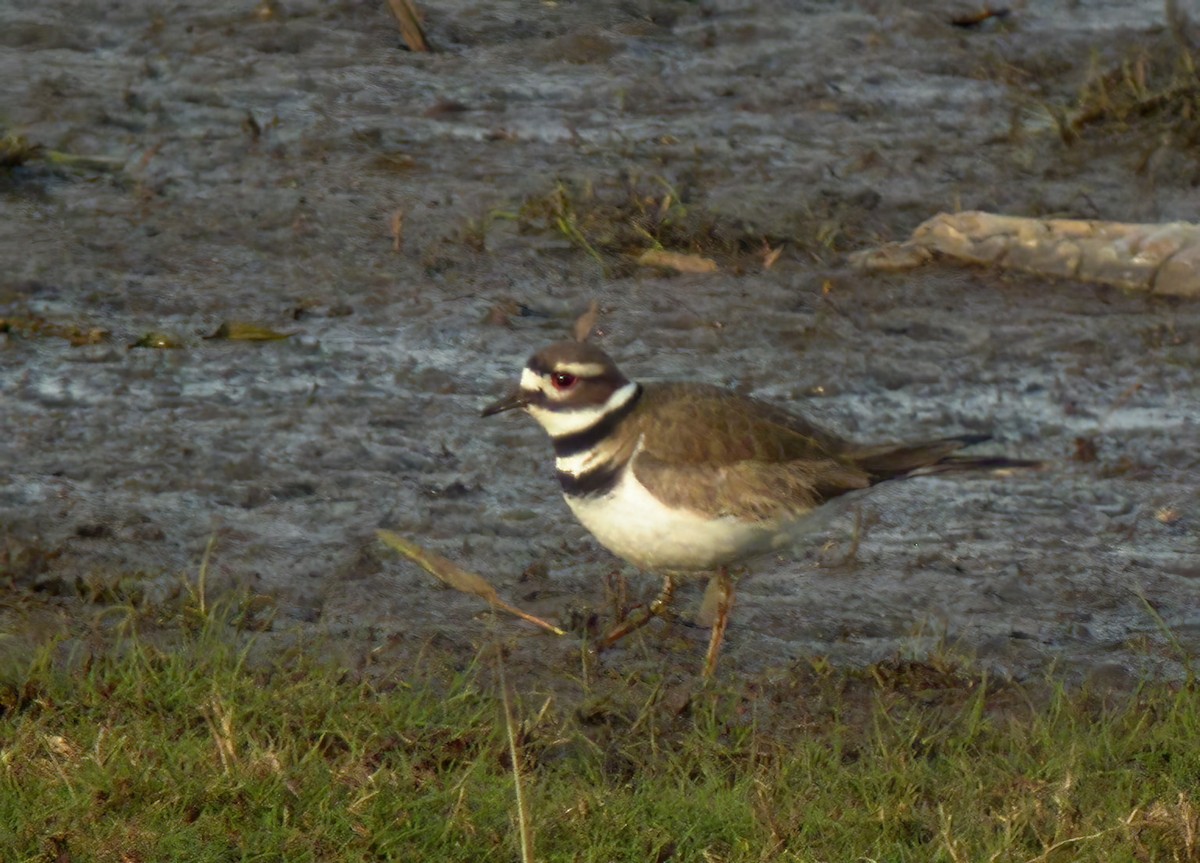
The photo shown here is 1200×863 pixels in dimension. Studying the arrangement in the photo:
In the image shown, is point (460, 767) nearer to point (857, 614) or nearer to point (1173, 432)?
point (857, 614)

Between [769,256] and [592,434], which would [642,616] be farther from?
[769,256]

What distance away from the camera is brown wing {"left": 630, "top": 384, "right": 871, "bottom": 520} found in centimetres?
492

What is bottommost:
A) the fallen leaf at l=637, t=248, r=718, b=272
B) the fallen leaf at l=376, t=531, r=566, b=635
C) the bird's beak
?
the fallen leaf at l=637, t=248, r=718, b=272

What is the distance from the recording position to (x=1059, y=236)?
25.2 feet

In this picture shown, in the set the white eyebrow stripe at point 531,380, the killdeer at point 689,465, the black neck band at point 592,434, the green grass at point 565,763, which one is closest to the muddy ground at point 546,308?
the green grass at point 565,763

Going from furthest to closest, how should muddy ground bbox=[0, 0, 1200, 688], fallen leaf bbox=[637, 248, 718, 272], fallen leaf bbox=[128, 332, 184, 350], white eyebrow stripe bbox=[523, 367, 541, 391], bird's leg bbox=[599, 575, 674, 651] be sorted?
fallen leaf bbox=[637, 248, 718, 272], fallen leaf bbox=[128, 332, 184, 350], muddy ground bbox=[0, 0, 1200, 688], white eyebrow stripe bbox=[523, 367, 541, 391], bird's leg bbox=[599, 575, 674, 651]

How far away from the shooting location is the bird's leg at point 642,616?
16.7 feet

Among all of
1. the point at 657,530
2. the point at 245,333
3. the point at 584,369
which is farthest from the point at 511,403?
the point at 245,333

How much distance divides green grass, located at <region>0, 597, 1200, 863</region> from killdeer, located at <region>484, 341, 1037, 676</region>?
377 millimetres

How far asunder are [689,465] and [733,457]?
0.52 feet

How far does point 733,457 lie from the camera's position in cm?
503

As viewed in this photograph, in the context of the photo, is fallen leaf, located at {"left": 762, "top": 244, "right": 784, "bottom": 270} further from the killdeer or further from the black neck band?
the black neck band

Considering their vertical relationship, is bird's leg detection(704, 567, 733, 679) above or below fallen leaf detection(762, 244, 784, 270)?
above

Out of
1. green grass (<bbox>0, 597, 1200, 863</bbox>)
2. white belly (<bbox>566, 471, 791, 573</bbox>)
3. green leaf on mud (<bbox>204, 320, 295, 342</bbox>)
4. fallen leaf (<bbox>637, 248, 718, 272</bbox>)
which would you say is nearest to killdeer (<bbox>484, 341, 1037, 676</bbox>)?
white belly (<bbox>566, 471, 791, 573</bbox>)
